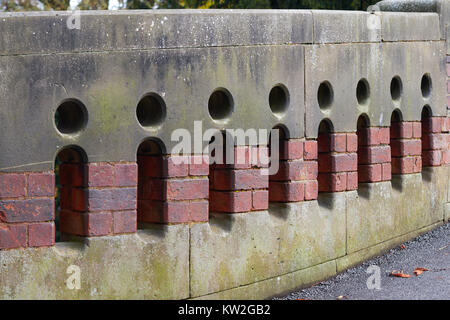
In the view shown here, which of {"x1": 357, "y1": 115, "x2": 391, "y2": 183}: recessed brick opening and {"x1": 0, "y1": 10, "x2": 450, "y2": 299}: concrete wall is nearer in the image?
{"x1": 0, "y1": 10, "x2": 450, "y2": 299}: concrete wall

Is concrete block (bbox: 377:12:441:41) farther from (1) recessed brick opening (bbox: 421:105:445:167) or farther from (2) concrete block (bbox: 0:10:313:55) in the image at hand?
(2) concrete block (bbox: 0:10:313:55)

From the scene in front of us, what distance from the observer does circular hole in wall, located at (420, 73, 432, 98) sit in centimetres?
679

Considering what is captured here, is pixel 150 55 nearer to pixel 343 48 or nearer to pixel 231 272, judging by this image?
pixel 231 272

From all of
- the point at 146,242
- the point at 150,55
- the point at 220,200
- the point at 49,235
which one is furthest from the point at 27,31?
the point at 220,200

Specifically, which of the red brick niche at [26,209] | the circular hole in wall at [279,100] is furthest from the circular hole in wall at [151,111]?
the circular hole in wall at [279,100]

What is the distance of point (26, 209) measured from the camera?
4.03 m

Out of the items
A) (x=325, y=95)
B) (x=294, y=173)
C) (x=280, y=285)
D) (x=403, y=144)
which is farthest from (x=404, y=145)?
(x=280, y=285)

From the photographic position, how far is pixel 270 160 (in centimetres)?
530

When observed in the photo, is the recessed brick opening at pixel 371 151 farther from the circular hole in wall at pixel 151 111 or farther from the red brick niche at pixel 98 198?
the red brick niche at pixel 98 198

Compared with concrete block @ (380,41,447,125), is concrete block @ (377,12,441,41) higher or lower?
higher

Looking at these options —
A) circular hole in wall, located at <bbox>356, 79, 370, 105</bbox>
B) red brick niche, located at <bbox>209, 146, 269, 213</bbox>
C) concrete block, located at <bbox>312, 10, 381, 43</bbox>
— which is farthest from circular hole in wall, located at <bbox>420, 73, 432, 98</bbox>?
red brick niche, located at <bbox>209, 146, 269, 213</bbox>

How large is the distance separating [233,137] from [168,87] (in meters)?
0.58

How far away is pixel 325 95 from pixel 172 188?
1554 mm

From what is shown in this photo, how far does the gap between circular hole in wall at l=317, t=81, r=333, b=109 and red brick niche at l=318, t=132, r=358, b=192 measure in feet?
0.68
